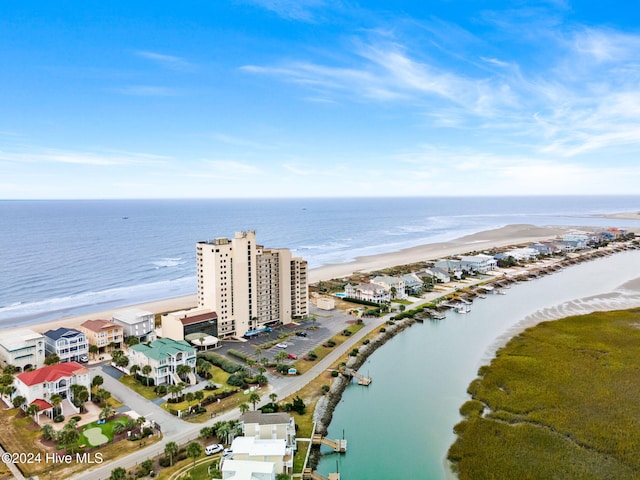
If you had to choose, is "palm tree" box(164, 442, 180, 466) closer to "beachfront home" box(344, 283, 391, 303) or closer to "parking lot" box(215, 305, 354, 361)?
"parking lot" box(215, 305, 354, 361)

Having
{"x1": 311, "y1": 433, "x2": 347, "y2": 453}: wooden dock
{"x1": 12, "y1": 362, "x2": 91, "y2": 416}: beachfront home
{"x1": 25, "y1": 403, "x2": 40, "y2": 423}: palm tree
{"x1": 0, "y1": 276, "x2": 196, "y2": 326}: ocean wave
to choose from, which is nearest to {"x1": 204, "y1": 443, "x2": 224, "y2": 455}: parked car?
{"x1": 311, "y1": 433, "x2": 347, "y2": 453}: wooden dock

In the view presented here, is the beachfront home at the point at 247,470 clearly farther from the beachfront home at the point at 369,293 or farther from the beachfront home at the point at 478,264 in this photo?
the beachfront home at the point at 478,264

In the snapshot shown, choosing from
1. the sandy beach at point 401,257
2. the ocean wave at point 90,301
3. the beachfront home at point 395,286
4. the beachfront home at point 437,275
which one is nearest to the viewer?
the sandy beach at point 401,257

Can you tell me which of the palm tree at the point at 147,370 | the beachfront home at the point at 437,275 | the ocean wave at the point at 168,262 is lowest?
the palm tree at the point at 147,370

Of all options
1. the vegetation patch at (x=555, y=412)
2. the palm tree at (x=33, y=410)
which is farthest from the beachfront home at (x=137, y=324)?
the vegetation patch at (x=555, y=412)

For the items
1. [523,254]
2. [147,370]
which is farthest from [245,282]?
[523,254]

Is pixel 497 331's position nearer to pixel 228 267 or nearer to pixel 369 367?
pixel 369 367

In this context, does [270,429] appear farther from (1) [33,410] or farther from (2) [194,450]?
(1) [33,410]
